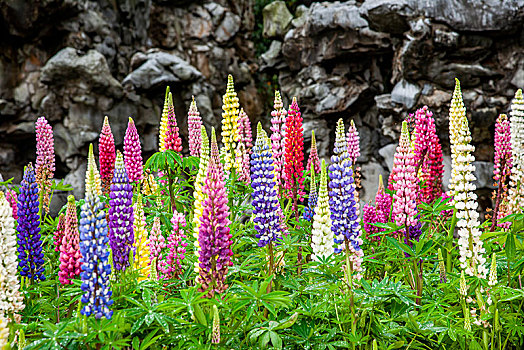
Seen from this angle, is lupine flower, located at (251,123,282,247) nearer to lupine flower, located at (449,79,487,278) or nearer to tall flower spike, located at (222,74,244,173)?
lupine flower, located at (449,79,487,278)

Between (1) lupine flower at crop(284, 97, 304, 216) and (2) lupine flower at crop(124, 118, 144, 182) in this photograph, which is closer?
(1) lupine flower at crop(284, 97, 304, 216)

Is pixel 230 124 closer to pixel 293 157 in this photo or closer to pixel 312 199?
pixel 293 157

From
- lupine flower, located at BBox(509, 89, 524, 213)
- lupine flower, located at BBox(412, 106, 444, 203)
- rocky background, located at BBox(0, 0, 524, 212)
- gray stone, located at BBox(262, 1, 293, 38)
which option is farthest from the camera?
gray stone, located at BBox(262, 1, 293, 38)

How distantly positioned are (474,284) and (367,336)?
75cm

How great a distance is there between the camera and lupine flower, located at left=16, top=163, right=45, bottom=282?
275 centimetres

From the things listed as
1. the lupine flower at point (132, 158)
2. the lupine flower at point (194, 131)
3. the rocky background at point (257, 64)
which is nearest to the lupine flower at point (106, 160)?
the lupine flower at point (132, 158)

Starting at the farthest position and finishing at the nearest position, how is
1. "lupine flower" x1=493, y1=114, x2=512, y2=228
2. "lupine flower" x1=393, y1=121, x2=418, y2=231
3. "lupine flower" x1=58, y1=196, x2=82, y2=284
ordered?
"lupine flower" x1=493, y1=114, x2=512, y2=228 → "lupine flower" x1=393, y1=121, x2=418, y2=231 → "lupine flower" x1=58, y1=196, x2=82, y2=284

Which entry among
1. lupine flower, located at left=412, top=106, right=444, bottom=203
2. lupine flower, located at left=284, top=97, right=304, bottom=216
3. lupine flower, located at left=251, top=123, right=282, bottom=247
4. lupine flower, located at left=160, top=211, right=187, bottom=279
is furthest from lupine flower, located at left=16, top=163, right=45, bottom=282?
lupine flower, located at left=412, top=106, right=444, bottom=203

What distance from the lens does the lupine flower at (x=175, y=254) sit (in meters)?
2.91

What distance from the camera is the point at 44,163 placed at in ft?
13.8

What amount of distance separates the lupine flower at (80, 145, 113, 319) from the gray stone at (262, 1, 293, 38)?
14565 millimetres

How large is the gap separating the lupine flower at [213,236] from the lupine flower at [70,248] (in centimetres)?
68

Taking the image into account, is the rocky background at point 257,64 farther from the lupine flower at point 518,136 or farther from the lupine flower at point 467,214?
the lupine flower at point 467,214

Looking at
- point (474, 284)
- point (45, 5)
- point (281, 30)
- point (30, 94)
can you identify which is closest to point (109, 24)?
point (45, 5)
